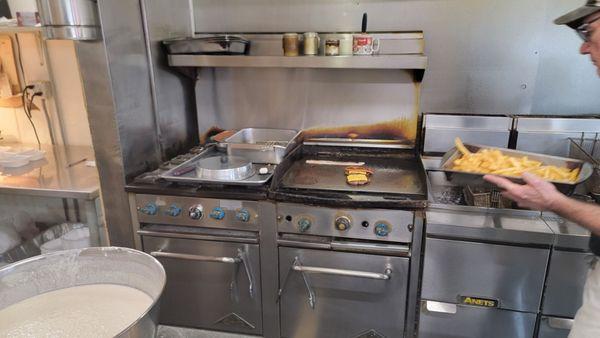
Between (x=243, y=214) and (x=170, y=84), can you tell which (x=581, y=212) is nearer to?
(x=243, y=214)

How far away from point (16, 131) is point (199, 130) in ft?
3.53

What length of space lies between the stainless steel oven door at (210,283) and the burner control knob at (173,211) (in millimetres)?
109

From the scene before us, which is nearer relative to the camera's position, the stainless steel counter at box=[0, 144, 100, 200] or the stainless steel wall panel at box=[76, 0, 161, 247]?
the stainless steel wall panel at box=[76, 0, 161, 247]

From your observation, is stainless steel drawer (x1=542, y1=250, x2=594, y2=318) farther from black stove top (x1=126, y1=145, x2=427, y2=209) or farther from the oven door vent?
the oven door vent

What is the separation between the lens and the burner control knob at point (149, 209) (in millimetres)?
1661

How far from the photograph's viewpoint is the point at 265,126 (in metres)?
2.17

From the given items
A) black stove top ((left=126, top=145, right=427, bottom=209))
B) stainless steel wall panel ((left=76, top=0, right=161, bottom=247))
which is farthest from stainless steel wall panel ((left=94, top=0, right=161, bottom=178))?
→ black stove top ((left=126, top=145, right=427, bottom=209))

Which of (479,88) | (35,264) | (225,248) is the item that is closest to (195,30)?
(225,248)

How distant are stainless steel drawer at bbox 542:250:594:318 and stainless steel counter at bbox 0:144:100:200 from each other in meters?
1.73

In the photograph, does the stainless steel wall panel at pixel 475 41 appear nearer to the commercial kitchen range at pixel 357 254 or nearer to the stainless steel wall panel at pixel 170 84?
the commercial kitchen range at pixel 357 254

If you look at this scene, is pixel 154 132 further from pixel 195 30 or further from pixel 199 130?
pixel 195 30

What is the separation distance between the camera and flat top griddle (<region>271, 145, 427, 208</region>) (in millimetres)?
1502

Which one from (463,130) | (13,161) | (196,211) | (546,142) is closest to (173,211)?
(196,211)

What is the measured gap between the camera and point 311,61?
1.73 metres
